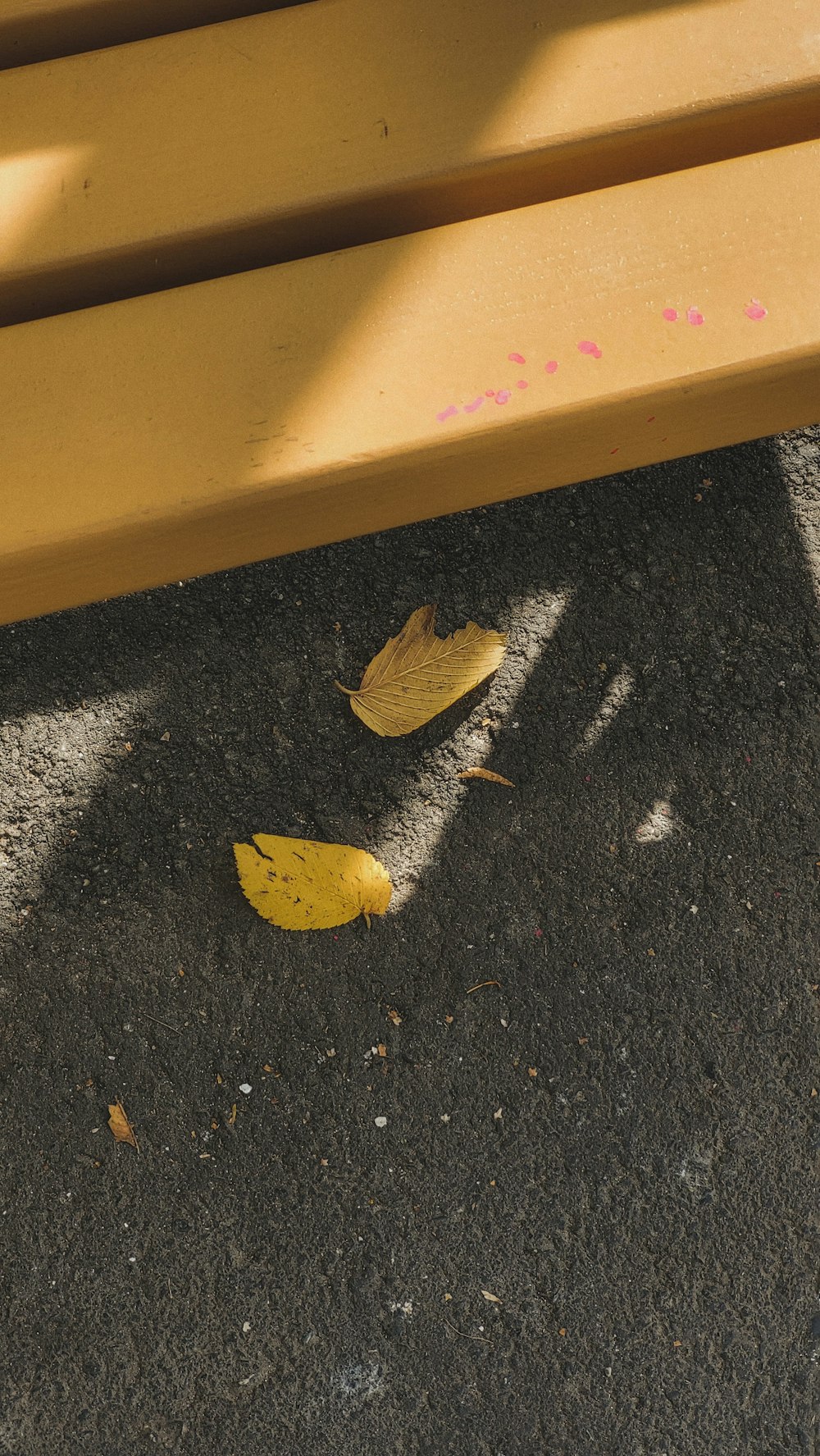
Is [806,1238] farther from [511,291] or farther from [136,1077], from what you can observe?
[511,291]

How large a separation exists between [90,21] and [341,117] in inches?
16.8

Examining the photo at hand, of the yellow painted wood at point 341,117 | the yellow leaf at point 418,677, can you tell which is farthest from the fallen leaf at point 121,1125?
the yellow painted wood at point 341,117

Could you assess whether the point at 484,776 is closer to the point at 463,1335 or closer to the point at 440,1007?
the point at 440,1007

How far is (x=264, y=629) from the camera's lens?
210 cm

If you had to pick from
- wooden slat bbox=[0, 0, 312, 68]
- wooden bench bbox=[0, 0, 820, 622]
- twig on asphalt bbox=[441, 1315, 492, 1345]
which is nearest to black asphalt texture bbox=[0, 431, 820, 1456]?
twig on asphalt bbox=[441, 1315, 492, 1345]

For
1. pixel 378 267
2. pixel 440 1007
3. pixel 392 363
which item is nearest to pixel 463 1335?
pixel 440 1007

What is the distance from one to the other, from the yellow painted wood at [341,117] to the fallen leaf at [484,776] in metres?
1.01

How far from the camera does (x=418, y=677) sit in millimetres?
2045

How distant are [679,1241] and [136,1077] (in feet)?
3.43

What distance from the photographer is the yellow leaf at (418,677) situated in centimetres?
203

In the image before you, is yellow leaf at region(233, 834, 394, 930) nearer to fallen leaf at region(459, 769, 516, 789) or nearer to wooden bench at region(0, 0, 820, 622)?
fallen leaf at region(459, 769, 516, 789)

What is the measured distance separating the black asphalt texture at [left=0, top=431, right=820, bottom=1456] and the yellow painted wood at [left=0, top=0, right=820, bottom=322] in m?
0.83

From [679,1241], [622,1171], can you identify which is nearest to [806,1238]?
[679,1241]

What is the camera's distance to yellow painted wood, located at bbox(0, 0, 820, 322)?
136cm
